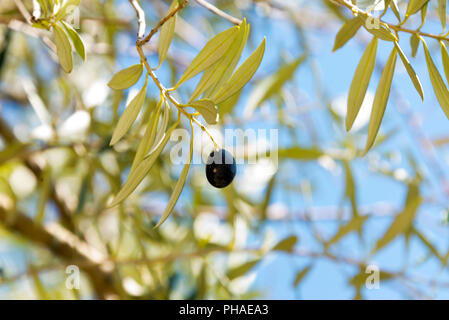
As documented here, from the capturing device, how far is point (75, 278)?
1.10 meters

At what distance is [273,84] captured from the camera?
1222 millimetres

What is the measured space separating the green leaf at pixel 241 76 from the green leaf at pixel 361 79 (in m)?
0.11

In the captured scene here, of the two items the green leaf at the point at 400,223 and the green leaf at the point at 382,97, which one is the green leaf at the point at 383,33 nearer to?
the green leaf at the point at 382,97

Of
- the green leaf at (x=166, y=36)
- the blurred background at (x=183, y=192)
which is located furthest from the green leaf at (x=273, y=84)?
the green leaf at (x=166, y=36)

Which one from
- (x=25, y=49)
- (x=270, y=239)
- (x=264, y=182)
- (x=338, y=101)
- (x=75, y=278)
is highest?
(x=25, y=49)

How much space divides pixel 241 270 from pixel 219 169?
0.56 m

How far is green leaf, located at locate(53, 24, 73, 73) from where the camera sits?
1.76ft

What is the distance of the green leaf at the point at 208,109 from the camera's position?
1.60ft

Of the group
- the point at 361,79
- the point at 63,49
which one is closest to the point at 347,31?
the point at 361,79

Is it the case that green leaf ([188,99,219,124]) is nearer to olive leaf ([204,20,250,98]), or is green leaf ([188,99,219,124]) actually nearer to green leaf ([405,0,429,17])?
olive leaf ([204,20,250,98])

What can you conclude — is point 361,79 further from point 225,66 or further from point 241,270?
point 241,270
